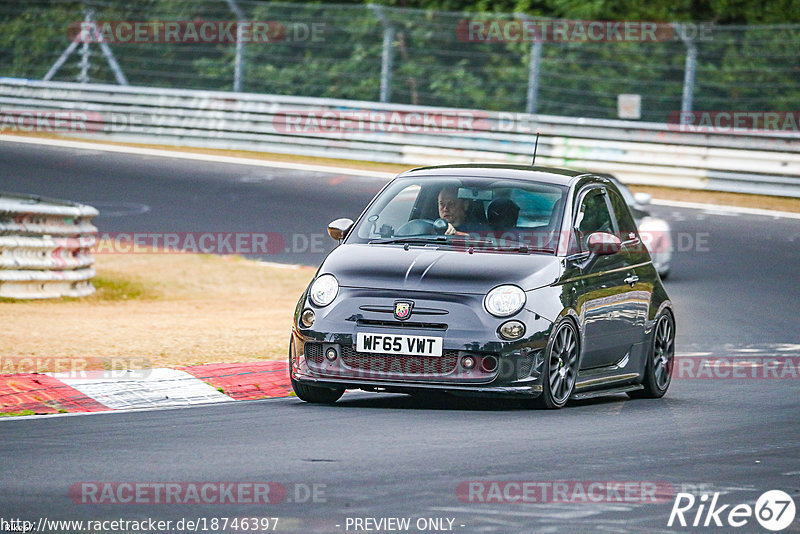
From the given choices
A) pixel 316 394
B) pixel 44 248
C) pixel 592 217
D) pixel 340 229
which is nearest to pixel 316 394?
pixel 316 394

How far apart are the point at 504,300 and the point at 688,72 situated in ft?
62.9

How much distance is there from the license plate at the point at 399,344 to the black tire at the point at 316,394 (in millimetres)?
623

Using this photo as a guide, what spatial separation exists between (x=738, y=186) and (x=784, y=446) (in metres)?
19.2

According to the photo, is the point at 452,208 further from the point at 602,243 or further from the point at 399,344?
the point at 399,344

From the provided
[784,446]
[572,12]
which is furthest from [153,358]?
[572,12]

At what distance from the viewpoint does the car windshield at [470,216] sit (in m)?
10.2

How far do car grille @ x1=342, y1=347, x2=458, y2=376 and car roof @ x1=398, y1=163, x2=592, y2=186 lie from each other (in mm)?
1702

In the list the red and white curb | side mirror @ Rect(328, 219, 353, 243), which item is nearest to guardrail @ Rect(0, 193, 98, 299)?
the red and white curb

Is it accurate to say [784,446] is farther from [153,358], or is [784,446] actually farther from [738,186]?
[738,186]

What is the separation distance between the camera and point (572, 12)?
35281 mm

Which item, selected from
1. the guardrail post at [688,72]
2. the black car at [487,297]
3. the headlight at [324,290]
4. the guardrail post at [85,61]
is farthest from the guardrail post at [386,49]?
the headlight at [324,290]

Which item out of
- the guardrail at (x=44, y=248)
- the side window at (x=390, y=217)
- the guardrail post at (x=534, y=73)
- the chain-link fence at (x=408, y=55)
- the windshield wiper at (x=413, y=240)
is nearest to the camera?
the windshield wiper at (x=413, y=240)

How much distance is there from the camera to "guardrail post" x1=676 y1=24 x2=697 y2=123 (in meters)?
27.7

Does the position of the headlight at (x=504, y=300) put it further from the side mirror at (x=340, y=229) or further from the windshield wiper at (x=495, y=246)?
the side mirror at (x=340, y=229)
